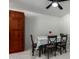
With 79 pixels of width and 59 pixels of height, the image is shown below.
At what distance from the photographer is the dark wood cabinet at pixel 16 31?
5359 mm

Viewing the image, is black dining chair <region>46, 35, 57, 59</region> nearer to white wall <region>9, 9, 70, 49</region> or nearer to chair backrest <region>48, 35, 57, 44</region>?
chair backrest <region>48, 35, 57, 44</region>

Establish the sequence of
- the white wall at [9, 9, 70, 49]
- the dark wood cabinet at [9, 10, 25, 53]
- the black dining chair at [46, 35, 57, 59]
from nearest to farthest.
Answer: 1. the black dining chair at [46, 35, 57, 59]
2. the dark wood cabinet at [9, 10, 25, 53]
3. the white wall at [9, 9, 70, 49]

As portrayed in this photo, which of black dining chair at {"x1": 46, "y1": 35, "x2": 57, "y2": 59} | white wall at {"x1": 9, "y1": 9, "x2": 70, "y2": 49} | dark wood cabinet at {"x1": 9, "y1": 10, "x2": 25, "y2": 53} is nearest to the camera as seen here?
black dining chair at {"x1": 46, "y1": 35, "x2": 57, "y2": 59}

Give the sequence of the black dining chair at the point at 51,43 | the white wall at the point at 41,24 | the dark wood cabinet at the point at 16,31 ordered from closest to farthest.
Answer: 1. the black dining chair at the point at 51,43
2. the dark wood cabinet at the point at 16,31
3. the white wall at the point at 41,24

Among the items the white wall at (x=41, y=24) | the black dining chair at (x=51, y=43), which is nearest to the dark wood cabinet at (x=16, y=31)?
the white wall at (x=41, y=24)

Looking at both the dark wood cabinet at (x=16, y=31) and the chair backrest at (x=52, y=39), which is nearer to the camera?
the chair backrest at (x=52, y=39)

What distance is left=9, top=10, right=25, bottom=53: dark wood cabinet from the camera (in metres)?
5.36

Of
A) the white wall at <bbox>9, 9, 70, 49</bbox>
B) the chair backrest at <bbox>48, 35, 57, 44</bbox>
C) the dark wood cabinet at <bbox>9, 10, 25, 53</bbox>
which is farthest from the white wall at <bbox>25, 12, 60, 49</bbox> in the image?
the chair backrest at <bbox>48, 35, 57, 44</bbox>

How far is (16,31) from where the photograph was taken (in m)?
5.55

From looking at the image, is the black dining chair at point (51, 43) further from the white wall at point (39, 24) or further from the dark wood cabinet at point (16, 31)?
the white wall at point (39, 24)

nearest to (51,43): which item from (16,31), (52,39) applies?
(52,39)
